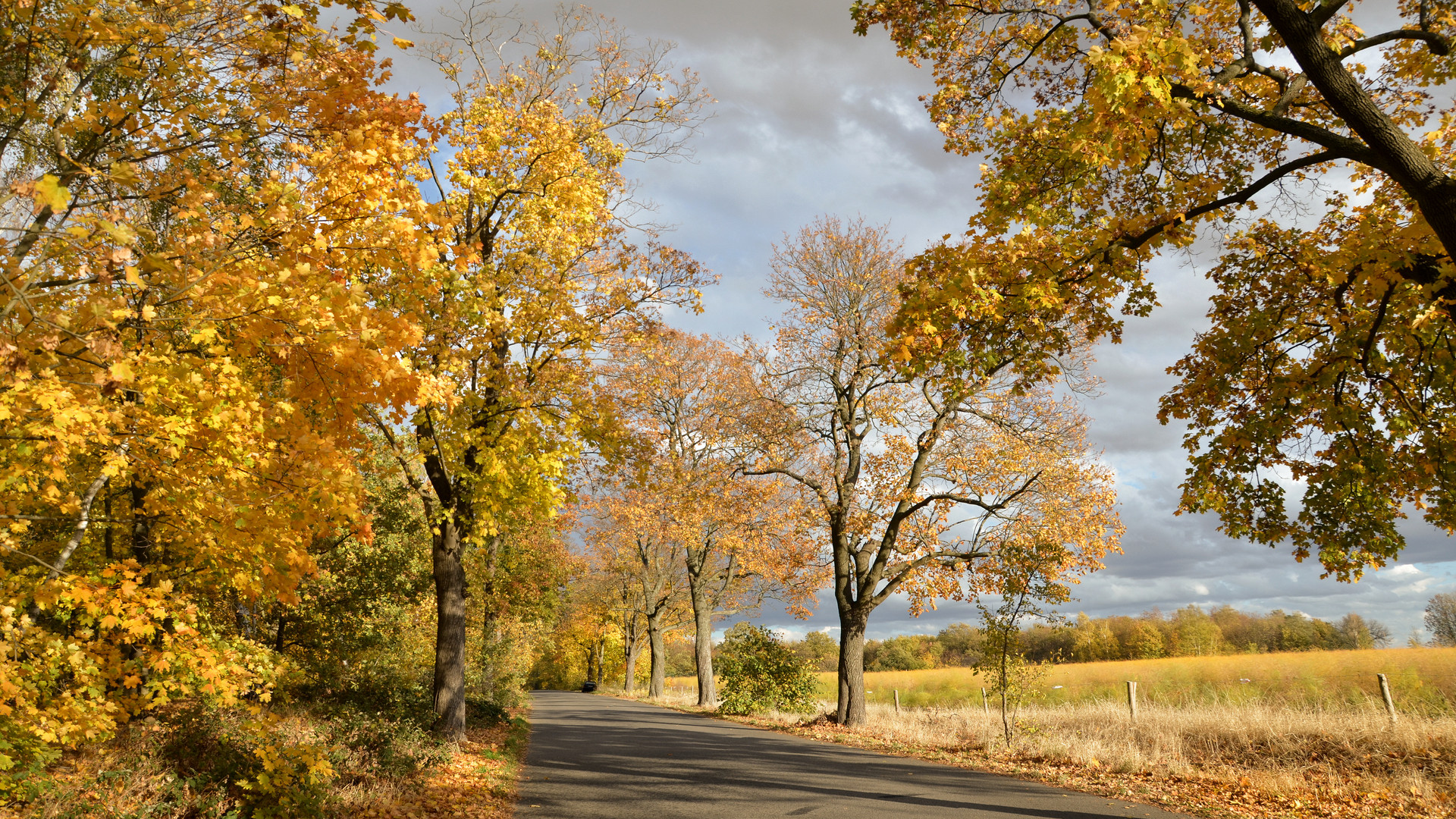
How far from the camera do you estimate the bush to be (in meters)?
22.2

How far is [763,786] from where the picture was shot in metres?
10.0

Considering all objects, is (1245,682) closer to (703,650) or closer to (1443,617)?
(703,650)

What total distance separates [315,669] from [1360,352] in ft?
68.7

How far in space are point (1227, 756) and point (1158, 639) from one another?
6077 centimetres

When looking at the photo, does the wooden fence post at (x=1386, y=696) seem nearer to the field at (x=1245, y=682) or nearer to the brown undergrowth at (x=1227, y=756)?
the field at (x=1245, y=682)

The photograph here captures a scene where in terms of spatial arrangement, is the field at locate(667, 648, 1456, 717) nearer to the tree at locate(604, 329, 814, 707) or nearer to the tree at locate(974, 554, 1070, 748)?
the tree at locate(974, 554, 1070, 748)

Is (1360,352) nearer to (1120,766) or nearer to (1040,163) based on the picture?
(1040,163)

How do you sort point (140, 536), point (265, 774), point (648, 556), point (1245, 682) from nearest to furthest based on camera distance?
point (265, 774) → point (140, 536) → point (1245, 682) → point (648, 556)

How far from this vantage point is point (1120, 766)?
1102 cm

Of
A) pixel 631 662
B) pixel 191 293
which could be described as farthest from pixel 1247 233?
Result: pixel 631 662

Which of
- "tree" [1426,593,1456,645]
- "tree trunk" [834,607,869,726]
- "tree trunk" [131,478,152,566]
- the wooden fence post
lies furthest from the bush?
"tree" [1426,593,1456,645]

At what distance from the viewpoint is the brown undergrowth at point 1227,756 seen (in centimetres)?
868

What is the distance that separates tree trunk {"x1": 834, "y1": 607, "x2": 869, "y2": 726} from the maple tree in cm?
1361

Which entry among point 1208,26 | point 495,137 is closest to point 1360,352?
point 1208,26
